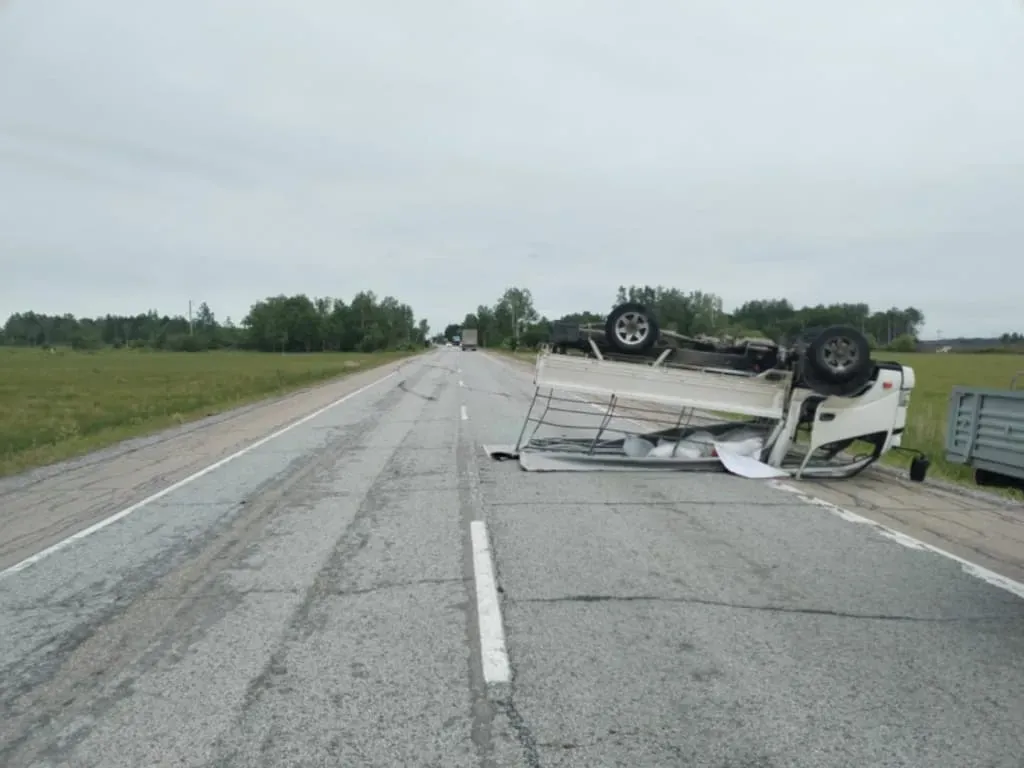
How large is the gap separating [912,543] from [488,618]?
13.6 ft

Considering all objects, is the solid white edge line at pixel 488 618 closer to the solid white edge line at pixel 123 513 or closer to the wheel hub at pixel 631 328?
the solid white edge line at pixel 123 513

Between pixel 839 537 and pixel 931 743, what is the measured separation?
3.98 metres

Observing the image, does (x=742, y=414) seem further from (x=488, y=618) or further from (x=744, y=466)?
(x=488, y=618)

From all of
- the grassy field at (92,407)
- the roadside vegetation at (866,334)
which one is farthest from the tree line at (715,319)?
the grassy field at (92,407)

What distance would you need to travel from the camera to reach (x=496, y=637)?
485 cm

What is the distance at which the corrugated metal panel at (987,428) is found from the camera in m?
9.91

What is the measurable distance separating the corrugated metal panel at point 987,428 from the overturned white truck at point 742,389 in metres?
0.56

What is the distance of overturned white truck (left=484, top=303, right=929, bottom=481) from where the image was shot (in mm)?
10609

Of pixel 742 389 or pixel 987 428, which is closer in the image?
pixel 987 428

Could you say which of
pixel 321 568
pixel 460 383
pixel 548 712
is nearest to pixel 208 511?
pixel 321 568

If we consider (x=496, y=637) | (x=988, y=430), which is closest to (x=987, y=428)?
(x=988, y=430)

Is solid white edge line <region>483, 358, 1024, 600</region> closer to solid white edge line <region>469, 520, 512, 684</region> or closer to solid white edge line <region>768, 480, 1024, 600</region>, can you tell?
solid white edge line <region>768, 480, 1024, 600</region>

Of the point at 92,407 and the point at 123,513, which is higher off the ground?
the point at 123,513

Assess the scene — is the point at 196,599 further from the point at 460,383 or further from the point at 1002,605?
the point at 460,383
